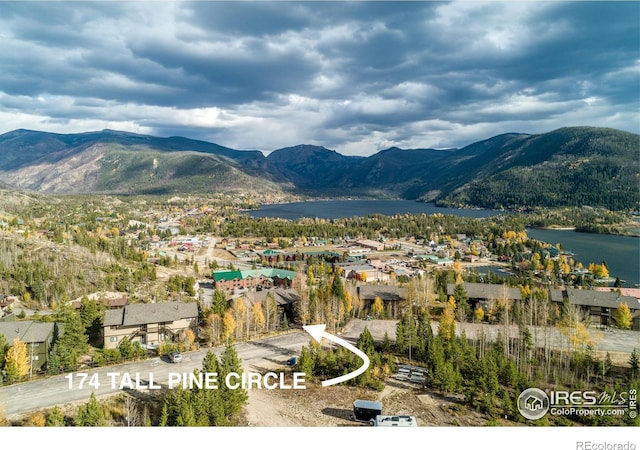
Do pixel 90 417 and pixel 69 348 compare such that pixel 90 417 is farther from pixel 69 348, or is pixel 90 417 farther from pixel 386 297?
pixel 386 297

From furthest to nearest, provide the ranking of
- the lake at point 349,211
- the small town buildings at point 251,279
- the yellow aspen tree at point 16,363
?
1. the lake at point 349,211
2. the small town buildings at point 251,279
3. the yellow aspen tree at point 16,363

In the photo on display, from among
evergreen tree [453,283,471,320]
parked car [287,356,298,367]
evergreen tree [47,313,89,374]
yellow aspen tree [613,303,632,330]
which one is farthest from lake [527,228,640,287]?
evergreen tree [47,313,89,374]

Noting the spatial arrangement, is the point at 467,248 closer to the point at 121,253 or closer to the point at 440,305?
the point at 440,305

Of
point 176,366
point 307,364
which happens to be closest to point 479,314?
point 307,364

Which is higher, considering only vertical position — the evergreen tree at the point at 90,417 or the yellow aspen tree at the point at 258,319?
the evergreen tree at the point at 90,417

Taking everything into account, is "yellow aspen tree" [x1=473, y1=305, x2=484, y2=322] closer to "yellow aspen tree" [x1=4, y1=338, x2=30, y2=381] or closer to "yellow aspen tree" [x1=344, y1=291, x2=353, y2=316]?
"yellow aspen tree" [x1=344, y1=291, x2=353, y2=316]

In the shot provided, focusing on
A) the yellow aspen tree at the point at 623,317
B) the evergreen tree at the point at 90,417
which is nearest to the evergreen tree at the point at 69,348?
the evergreen tree at the point at 90,417

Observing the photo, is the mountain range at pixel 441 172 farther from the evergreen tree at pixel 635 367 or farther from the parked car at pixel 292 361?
the parked car at pixel 292 361
